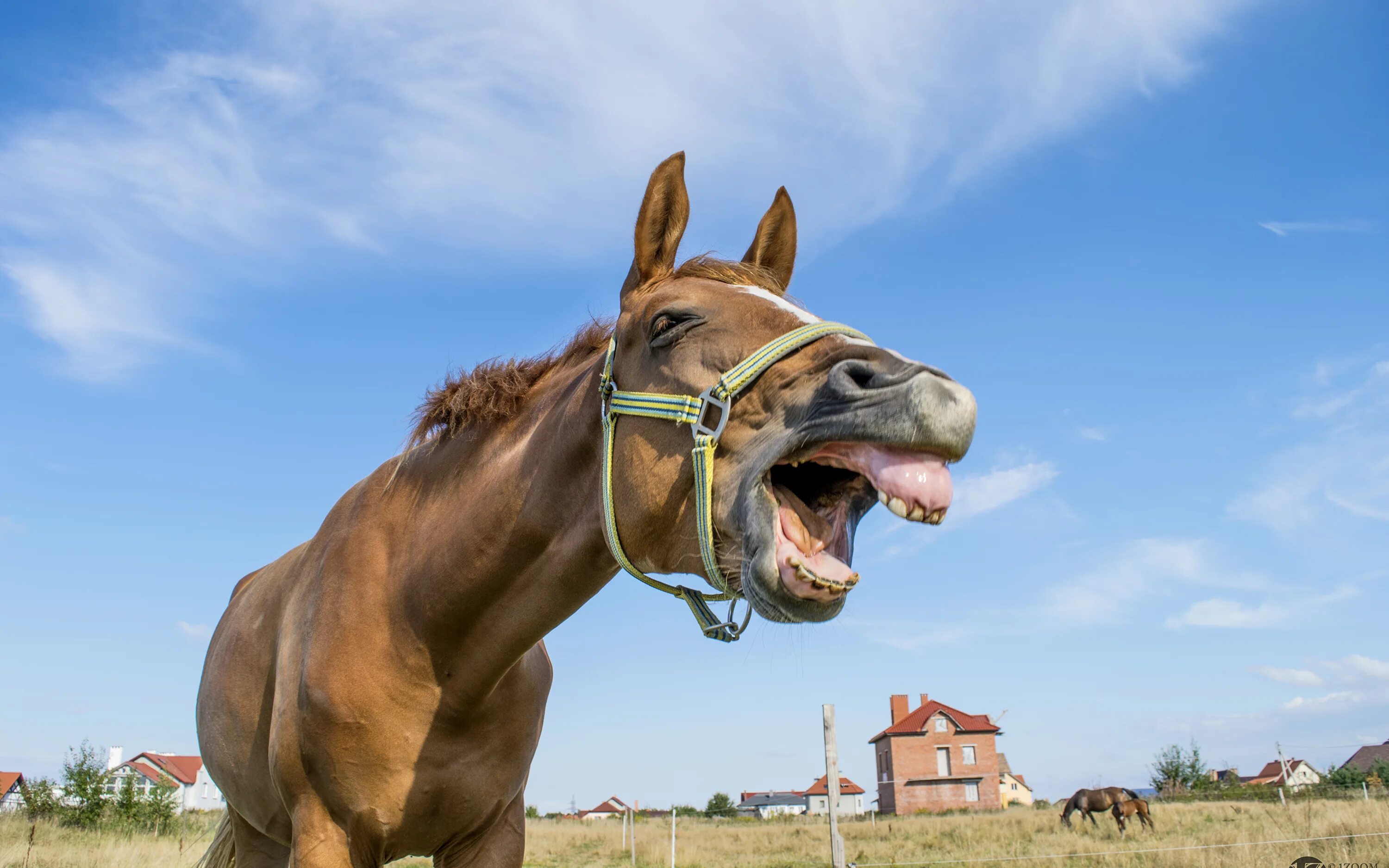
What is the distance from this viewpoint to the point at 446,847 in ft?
11.0

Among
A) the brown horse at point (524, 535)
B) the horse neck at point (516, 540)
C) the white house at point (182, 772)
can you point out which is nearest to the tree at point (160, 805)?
the brown horse at point (524, 535)

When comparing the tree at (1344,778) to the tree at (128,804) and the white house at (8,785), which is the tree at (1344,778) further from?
the white house at (8,785)

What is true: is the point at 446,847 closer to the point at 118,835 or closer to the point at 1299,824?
the point at 118,835

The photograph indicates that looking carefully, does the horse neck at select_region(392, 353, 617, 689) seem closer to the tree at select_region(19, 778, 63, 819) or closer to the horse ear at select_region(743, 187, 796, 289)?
the horse ear at select_region(743, 187, 796, 289)

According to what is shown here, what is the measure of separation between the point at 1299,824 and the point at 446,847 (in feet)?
65.3

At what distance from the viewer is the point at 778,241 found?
3.12m

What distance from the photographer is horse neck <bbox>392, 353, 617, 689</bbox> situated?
268cm

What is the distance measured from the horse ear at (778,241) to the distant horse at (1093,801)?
1034 inches

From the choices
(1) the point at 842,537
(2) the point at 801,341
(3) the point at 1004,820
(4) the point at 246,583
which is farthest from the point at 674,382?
(3) the point at 1004,820

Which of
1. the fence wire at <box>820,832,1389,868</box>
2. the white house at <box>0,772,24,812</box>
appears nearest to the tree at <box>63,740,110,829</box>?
the fence wire at <box>820,832,1389,868</box>

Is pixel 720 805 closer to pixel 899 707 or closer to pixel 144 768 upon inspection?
pixel 899 707

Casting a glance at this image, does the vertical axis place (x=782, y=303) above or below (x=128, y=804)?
above

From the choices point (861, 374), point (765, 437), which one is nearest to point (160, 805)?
point (765, 437)

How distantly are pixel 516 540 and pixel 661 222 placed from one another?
113 centimetres
